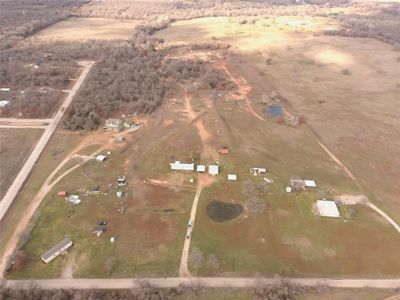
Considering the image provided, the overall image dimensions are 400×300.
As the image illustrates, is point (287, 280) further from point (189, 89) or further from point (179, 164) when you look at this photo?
point (189, 89)

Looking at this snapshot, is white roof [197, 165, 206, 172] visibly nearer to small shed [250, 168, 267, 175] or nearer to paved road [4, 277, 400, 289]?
small shed [250, 168, 267, 175]

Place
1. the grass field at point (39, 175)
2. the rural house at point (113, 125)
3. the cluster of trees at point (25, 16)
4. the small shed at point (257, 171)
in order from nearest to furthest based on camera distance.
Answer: the grass field at point (39, 175)
the small shed at point (257, 171)
the rural house at point (113, 125)
the cluster of trees at point (25, 16)

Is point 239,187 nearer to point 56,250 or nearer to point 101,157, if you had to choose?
point 101,157

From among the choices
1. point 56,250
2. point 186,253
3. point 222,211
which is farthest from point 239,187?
point 56,250

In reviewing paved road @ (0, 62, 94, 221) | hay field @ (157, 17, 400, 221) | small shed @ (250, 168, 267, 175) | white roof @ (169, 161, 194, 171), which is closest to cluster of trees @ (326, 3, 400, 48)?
hay field @ (157, 17, 400, 221)

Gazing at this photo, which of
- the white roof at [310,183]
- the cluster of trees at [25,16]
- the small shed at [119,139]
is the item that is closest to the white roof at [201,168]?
the white roof at [310,183]

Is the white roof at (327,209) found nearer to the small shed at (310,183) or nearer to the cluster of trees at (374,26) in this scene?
the small shed at (310,183)
